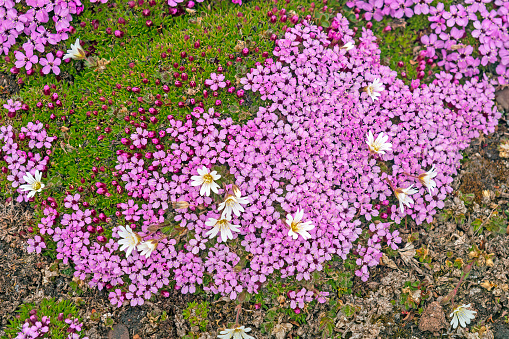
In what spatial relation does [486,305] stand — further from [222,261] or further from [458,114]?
[222,261]

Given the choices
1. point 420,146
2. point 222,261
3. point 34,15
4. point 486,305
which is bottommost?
point 486,305

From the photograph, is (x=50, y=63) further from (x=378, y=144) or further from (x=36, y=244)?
(x=378, y=144)

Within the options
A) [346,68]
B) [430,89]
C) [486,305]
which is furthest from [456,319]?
[346,68]

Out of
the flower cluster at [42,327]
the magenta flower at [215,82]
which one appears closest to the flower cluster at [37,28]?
the magenta flower at [215,82]

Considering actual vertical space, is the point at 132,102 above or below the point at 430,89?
above

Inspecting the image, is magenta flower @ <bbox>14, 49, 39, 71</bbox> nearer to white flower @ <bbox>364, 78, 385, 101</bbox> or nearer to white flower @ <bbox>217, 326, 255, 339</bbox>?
white flower @ <bbox>217, 326, 255, 339</bbox>

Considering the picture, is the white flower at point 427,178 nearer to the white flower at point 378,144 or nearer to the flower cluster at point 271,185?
the flower cluster at point 271,185
